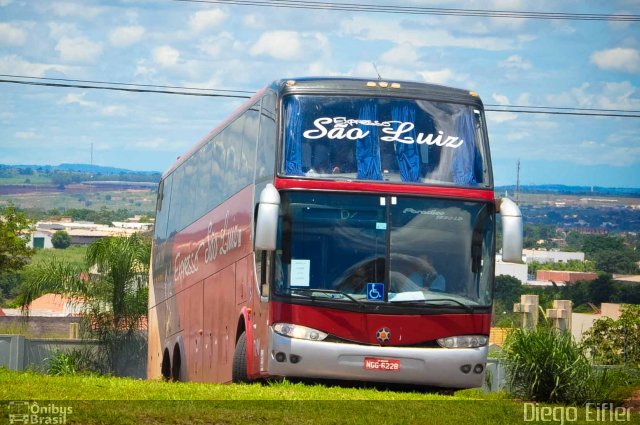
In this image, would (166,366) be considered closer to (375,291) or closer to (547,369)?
(547,369)

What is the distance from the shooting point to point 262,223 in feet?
50.0

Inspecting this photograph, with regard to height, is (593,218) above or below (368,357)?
above

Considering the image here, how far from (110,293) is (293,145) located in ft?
94.0

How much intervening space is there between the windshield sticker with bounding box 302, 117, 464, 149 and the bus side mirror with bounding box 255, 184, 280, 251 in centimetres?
137

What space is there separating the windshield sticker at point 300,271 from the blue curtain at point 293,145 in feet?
3.82

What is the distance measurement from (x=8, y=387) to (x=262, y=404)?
292 centimetres

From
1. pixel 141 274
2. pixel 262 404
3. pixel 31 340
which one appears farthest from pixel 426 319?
pixel 141 274

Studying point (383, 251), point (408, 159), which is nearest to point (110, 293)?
point (408, 159)

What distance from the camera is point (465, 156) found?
54.3 feet

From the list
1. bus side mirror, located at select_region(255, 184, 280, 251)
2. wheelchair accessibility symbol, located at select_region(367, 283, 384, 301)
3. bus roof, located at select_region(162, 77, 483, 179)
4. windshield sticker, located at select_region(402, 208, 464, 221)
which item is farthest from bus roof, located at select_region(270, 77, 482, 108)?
wheelchair accessibility symbol, located at select_region(367, 283, 384, 301)

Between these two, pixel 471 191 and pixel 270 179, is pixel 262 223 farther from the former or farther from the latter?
pixel 471 191

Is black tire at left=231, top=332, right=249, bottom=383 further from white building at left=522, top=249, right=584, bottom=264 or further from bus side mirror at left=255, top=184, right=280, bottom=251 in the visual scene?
white building at left=522, top=249, right=584, bottom=264

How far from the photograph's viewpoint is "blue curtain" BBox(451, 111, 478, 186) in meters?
16.4

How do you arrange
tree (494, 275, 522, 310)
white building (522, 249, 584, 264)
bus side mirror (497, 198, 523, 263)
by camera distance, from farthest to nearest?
1. white building (522, 249, 584, 264)
2. tree (494, 275, 522, 310)
3. bus side mirror (497, 198, 523, 263)
